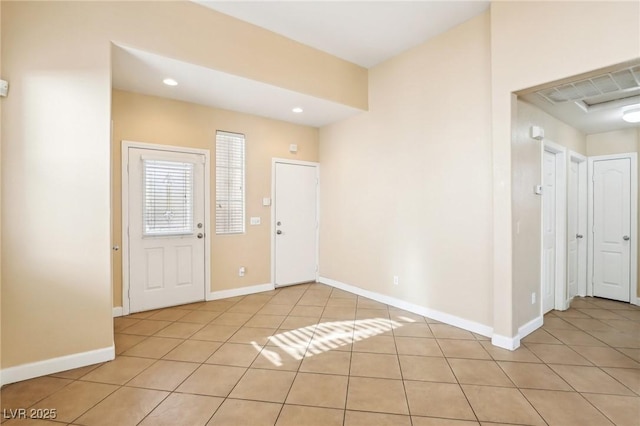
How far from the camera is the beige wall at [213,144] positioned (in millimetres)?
3592

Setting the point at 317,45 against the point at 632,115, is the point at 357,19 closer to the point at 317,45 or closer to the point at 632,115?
the point at 317,45

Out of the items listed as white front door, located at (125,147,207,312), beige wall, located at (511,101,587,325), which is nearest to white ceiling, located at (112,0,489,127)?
white front door, located at (125,147,207,312)

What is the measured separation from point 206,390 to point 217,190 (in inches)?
112

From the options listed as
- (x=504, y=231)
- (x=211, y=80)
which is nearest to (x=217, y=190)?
(x=211, y=80)

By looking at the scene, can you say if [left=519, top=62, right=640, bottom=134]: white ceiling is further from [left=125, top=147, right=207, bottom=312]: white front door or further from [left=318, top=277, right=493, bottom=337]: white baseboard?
[left=125, top=147, right=207, bottom=312]: white front door

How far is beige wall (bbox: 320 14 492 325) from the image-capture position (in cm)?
310

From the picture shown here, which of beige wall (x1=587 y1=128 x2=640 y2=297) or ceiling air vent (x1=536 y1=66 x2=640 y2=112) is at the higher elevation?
ceiling air vent (x1=536 y1=66 x2=640 y2=112)

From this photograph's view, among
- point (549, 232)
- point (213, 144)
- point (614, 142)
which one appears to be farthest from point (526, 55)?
point (213, 144)

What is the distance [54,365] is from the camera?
2342 mm

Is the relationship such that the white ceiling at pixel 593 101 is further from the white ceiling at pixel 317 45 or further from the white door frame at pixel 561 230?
the white door frame at pixel 561 230

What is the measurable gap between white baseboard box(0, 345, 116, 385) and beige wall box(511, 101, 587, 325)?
3863mm

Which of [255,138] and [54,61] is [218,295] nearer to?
[255,138]

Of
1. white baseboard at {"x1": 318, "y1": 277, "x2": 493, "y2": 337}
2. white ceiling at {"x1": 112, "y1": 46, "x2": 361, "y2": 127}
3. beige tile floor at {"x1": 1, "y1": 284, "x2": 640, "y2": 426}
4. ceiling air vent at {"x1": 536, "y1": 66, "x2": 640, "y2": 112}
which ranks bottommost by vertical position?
beige tile floor at {"x1": 1, "y1": 284, "x2": 640, "y2": 426}

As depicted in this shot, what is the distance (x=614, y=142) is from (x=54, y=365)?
7.32 m
